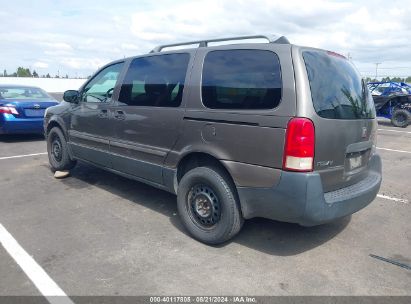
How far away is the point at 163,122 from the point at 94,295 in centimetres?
190

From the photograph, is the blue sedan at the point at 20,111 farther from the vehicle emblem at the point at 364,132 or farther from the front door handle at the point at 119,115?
the vehicle emblem at the point at 364,132

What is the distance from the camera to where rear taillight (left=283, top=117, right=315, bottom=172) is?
2988 mm

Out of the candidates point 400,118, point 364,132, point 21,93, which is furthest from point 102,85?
point 400,118

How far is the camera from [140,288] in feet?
9.41

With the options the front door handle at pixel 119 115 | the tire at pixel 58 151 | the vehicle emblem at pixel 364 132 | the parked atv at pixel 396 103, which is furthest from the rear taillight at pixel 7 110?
the parked atv at pixel 396 103

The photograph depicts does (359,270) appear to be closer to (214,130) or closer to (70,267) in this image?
(214,130)

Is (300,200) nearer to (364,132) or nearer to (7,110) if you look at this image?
(364,132)

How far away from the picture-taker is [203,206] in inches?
147

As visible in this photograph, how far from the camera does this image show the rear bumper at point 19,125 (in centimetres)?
877

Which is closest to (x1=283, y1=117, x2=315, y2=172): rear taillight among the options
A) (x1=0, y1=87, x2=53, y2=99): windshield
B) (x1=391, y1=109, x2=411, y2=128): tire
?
(x1=0, y1=87, x2=53, y2=99): windshield

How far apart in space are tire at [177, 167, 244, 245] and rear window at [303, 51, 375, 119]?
43.5 inches

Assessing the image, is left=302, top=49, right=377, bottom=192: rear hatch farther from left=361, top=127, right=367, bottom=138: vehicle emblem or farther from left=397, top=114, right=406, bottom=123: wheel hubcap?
left=397, top=114, right=406, bottom=123: wheel hubcap

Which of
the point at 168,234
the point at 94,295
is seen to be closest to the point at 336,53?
the point at 168,234

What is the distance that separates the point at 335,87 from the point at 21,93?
8.75 metres
